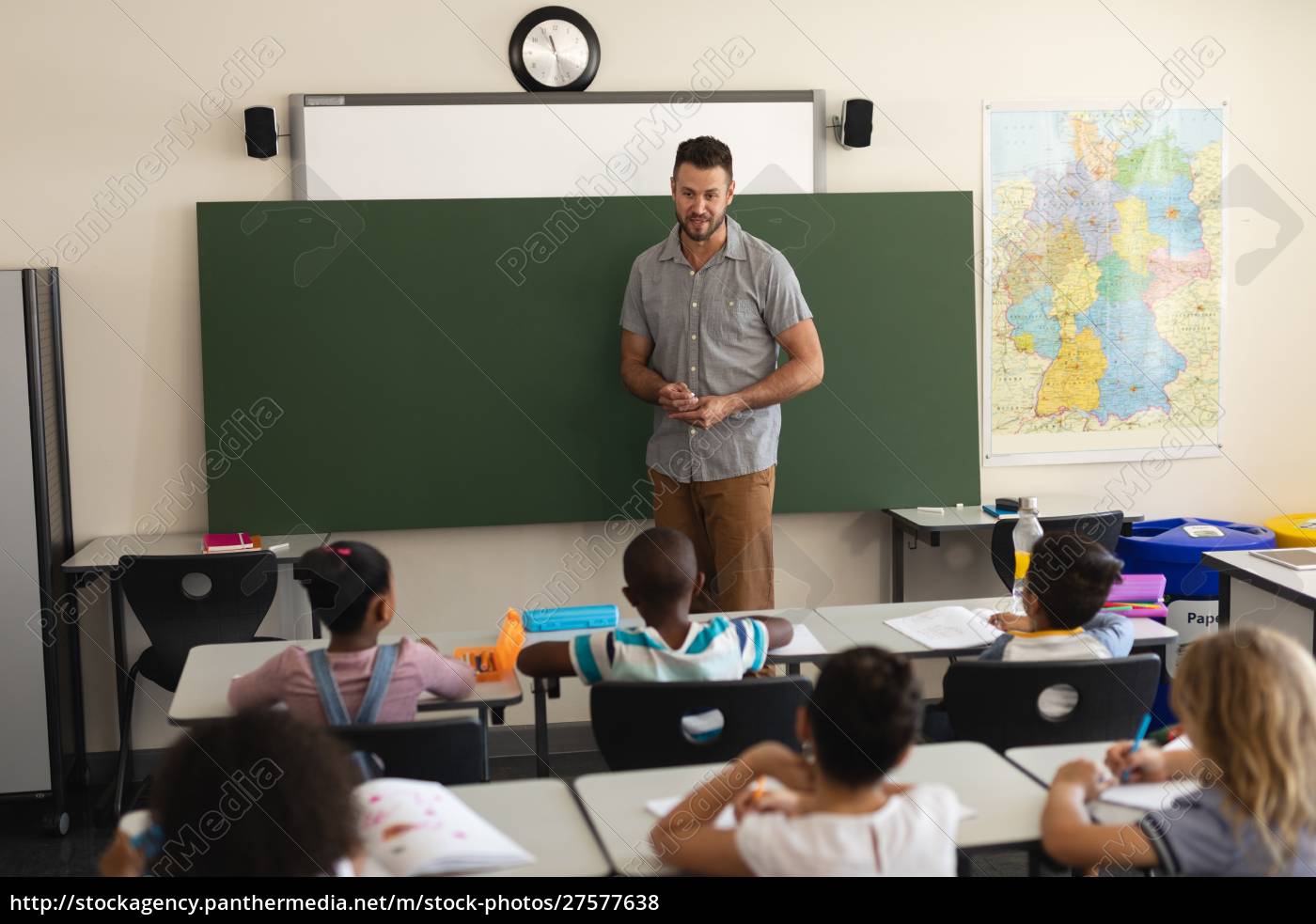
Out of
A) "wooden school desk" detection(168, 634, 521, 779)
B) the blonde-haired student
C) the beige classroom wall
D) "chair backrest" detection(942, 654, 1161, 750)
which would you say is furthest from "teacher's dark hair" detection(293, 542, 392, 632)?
the beige classroom wall

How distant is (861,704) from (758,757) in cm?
25

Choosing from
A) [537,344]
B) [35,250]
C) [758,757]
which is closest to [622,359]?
[537,344]

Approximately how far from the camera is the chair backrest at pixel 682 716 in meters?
2.33

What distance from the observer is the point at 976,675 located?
246cm

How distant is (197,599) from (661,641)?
183 centimetres

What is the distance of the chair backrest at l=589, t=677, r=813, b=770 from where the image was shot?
2.33 m

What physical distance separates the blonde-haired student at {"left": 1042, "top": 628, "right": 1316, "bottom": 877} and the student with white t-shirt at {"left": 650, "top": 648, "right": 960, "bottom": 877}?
1.08 feet

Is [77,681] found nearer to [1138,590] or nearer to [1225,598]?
[1138,590]

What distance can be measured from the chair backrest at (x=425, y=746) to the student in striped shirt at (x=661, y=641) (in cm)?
49

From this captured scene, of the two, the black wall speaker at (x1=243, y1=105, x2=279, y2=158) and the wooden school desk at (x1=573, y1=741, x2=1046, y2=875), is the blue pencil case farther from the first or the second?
the black wall speaker at (x1=243, y1=105, x2=279, y2=158)

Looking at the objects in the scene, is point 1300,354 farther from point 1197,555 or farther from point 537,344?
point 537,344

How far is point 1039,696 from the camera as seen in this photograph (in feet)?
8.18

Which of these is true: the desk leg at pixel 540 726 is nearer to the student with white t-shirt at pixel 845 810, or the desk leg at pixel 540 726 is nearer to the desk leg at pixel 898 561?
the student with white t-shirt at pixel 845 810

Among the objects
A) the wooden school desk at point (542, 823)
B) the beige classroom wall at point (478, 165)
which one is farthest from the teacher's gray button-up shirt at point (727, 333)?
the wooden school desk at point (542, 823)
